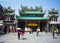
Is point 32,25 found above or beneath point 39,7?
beneath

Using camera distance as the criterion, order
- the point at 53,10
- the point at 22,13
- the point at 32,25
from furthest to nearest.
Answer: the point at 53,10 → the point at 22,13 → the point at 32,25

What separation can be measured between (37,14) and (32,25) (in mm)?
5109

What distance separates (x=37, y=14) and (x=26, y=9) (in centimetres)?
430

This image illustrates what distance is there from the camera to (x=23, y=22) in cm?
4750

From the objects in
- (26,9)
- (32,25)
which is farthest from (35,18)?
(26,9)

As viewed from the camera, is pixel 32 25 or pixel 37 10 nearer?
pixel 32 25

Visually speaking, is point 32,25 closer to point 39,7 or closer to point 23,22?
point 23,22

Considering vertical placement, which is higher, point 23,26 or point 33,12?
point 33,12

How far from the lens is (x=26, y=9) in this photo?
52750mm

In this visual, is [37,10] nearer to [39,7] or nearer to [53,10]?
[39,7]

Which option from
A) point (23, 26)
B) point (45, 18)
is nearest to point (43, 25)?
point (45, 18)

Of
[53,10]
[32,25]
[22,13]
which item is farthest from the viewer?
[53,10]

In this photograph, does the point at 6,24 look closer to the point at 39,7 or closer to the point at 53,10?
the point at 39,7

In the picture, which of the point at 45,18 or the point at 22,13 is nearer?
the point at 45,18
